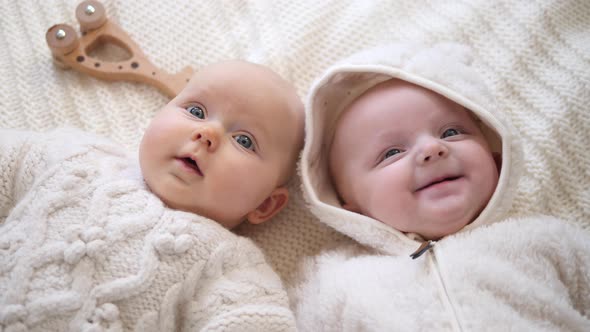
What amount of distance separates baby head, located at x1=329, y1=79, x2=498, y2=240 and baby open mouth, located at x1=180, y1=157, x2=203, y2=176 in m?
0.34

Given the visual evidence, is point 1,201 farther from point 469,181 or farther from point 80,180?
point 469,181

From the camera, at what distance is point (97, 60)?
1382 mm

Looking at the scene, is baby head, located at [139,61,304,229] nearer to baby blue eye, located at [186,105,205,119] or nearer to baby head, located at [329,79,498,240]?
baby blue eye, located at [186,105,205,119]

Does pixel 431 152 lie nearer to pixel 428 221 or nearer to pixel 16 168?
pixel 428 221

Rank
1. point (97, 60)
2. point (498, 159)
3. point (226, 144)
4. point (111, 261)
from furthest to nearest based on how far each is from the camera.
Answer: point (97, 60)
point (498, 159)
point (226, 144)
point (111, 261)

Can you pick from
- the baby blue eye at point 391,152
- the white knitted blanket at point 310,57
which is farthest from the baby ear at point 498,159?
the baby blue eye at point 391,152

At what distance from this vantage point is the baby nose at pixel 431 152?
1.04 metres

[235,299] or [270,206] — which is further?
[270,206]

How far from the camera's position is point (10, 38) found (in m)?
1.42

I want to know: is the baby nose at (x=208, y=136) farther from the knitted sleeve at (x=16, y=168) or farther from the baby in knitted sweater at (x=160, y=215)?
the knitted sleeve at (x=16, y=168)

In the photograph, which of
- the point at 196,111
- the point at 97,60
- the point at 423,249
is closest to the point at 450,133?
the point at 423,249

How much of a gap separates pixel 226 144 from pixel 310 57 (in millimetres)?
495

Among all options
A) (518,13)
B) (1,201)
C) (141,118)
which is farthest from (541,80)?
(1,201)

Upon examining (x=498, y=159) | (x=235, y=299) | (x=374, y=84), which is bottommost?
(x=235, y=299)
